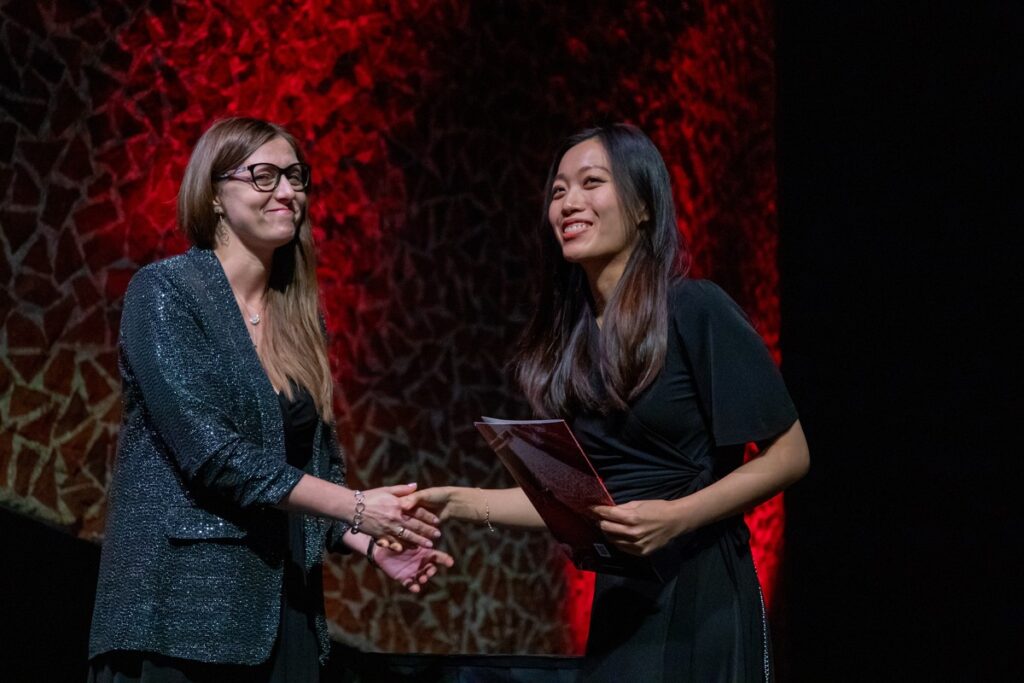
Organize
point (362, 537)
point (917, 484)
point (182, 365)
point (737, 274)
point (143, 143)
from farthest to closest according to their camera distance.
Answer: point (737, 274) → point (917, 484) → point (143, 143) → point (362, 537) → point (182, 365)

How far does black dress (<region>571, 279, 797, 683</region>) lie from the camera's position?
170 cm

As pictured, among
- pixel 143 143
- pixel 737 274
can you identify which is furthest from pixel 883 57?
pixel 143 143

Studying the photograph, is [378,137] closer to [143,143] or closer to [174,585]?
[143,143]

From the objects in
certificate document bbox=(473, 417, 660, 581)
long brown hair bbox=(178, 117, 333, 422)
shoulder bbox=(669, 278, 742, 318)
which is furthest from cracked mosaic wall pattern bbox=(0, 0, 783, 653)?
shoulder bbox=(669, 278, 742, 318)

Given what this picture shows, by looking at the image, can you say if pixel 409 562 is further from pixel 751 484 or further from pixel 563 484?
pixel 751 484

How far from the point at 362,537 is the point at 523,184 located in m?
2.00

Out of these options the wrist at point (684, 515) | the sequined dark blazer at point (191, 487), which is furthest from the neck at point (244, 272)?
the wrist at point (684, 515)

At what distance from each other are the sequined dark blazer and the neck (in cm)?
12

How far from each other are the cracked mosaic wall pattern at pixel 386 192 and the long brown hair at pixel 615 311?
143 cm

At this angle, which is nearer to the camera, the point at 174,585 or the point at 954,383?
the point at 174,585

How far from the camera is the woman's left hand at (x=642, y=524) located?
163 cm

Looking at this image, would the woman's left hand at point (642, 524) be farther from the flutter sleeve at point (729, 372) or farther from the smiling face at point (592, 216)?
the smiling face at point (592, 216)

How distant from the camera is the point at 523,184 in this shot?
3900 millimetres

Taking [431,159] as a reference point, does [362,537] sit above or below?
below
